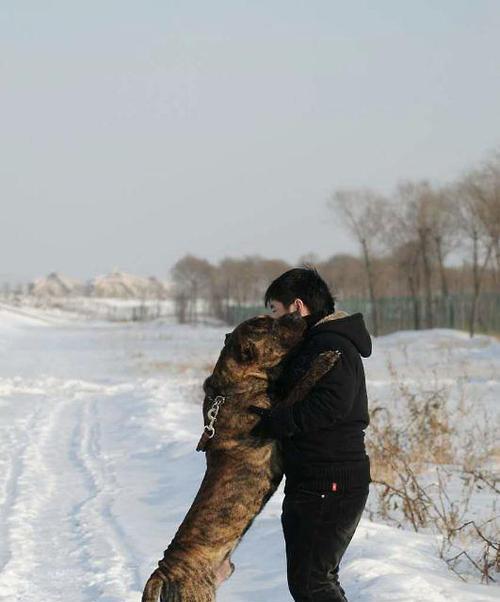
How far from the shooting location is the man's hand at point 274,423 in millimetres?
3527

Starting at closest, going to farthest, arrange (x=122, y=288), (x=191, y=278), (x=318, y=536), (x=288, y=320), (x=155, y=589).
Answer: (x=155, y=589) < (x=318, y=536) < (x=288, y=320) < (x=191, y=278) < (x=122, y=288)

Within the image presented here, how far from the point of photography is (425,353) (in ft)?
104

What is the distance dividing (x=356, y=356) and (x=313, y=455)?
44 centimetres

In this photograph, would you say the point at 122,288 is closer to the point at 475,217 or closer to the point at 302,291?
the point at 475,217

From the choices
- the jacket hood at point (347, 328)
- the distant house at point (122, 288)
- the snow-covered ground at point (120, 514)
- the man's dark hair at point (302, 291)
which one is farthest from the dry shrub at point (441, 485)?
the distant house at point (122, 288)

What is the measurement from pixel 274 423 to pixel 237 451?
0.22 m

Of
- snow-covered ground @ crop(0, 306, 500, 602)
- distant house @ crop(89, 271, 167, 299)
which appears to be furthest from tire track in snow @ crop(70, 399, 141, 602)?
distant house @ crop(89, 271, 167, 299)

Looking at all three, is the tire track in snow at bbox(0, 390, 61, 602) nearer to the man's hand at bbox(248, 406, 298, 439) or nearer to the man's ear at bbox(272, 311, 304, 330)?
the man's hand at bbox(248, 406, 298, 439)

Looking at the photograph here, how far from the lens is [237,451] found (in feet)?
12.0

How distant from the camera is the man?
358 centimetres

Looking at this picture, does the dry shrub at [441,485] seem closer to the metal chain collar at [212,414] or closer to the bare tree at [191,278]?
the metal chain collar at [212,414]

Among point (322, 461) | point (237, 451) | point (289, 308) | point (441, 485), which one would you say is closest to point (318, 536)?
point (322, 461)

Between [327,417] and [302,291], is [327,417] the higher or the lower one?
the lower one

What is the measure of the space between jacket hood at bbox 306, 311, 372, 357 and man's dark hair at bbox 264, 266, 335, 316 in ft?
0.21
